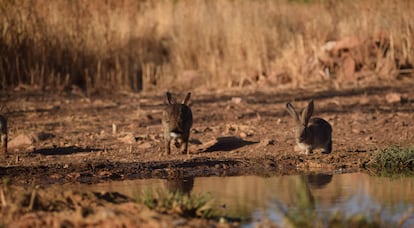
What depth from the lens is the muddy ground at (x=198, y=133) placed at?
389 inches

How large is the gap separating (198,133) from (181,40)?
286 inches

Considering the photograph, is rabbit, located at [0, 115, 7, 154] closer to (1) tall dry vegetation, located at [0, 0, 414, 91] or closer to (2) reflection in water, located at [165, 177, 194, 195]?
(2) reflection in water, located at [165, 177, 194, 195]

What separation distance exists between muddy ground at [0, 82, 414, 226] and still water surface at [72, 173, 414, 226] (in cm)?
51

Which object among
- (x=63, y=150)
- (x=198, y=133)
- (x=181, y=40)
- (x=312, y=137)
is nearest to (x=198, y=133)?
(x=198, y=133)

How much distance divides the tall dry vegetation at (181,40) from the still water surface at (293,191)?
8509 mm

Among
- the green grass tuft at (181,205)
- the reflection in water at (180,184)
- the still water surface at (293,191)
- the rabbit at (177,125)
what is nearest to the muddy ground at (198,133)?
the rabbit at (177,125)

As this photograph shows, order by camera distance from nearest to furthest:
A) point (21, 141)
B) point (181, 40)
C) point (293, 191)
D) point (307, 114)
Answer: point (293, 191) → point (307, 114) → point (21, 141) → point (181, 40)

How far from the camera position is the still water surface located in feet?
23.5

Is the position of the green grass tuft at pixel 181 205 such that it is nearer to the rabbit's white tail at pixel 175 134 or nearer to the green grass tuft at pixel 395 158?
the green grass tuft at pixel 395 158

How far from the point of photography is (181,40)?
1997 cm

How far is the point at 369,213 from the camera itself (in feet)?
22.3

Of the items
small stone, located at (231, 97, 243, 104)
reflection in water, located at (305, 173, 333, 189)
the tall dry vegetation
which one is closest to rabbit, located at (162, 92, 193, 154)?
reflection in water, located at (305, 173, 333, 189)

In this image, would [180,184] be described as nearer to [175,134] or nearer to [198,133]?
[175,134]

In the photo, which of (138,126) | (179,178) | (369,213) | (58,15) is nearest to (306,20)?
(58,15)
